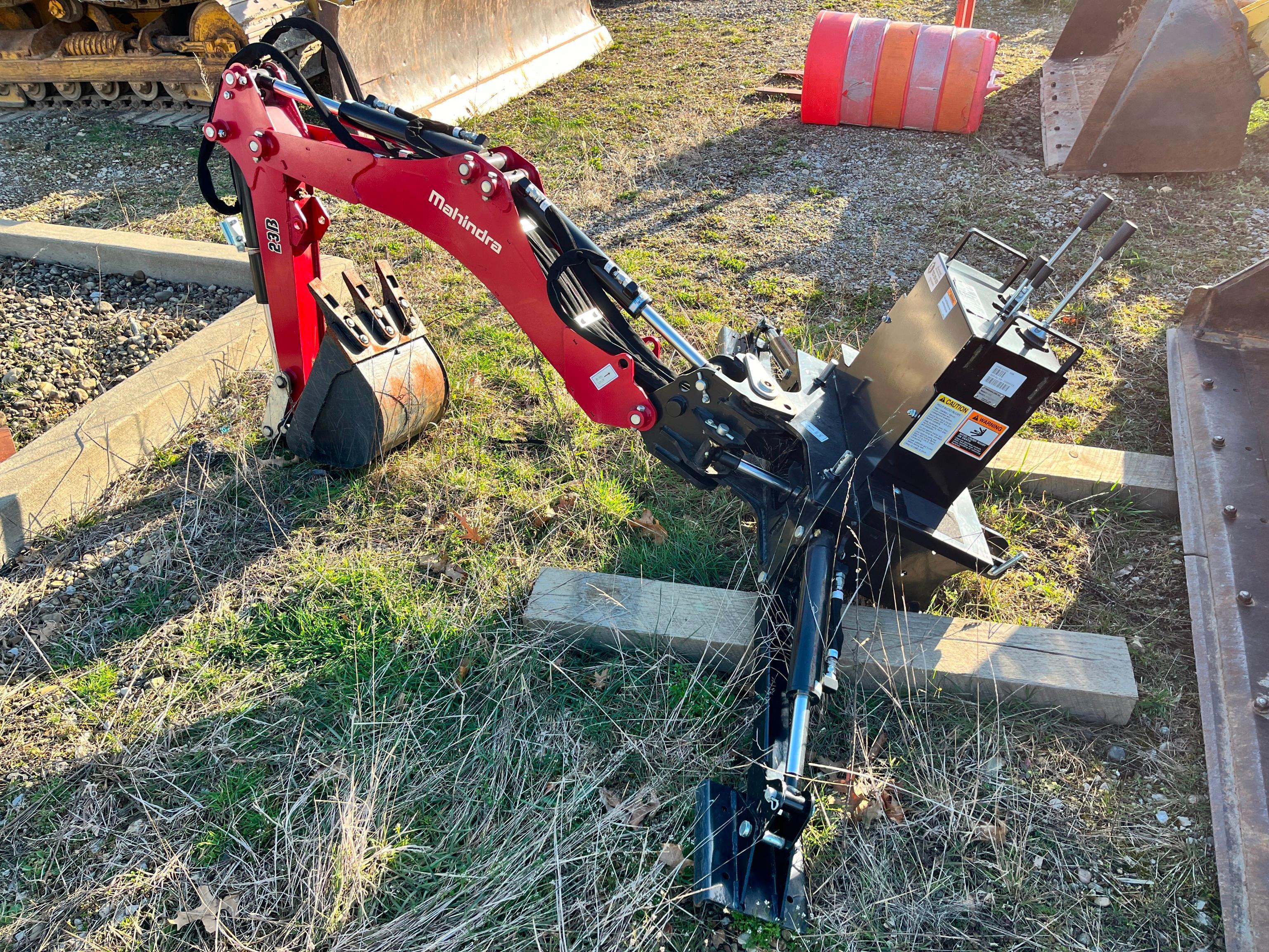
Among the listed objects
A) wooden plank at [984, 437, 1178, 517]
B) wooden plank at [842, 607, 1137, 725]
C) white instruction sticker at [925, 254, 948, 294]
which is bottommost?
wooden plank at [842, 607, 1137, 725]

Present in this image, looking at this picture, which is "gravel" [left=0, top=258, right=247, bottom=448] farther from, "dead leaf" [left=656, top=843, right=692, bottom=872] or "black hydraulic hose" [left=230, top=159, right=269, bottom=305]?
"dead leaf" [left=656, top=843, right=692, bottom=872]

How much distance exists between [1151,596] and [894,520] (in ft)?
4.40

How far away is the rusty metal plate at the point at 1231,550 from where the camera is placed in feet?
7.11

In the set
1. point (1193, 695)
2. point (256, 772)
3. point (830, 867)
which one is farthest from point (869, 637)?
point (256, 772)

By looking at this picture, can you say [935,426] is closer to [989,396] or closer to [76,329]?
[989,396]

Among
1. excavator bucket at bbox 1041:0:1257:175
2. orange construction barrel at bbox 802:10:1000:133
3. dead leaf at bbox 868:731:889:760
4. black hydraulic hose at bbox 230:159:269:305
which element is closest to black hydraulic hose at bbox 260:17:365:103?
black hydraulic hose at bbox 230:159:269:305

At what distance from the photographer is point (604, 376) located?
2842 mm

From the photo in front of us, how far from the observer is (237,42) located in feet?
22.1

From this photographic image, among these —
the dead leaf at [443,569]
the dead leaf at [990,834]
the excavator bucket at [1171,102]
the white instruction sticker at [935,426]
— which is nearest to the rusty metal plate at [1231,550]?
the dead leaf at [990,834]

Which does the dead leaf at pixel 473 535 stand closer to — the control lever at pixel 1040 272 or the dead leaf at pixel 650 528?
the dead leaf at pixel 650 528

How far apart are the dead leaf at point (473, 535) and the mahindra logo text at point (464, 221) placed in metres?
1.17

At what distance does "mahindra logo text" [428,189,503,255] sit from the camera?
2.84 metres

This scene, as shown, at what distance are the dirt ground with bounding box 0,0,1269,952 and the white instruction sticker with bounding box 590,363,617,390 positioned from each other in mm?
786

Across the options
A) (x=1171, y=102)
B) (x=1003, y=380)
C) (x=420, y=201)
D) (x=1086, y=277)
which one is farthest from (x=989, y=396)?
(x=1171, y=102)
